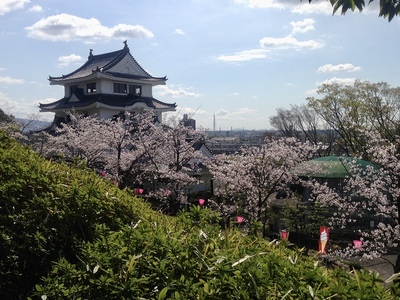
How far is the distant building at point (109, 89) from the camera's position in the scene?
104ft

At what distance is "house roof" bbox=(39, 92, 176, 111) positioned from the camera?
103 feet

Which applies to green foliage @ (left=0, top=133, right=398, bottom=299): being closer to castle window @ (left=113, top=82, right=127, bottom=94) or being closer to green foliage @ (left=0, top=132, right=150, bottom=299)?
green foliage @ (left=0, top=132, right=150, bottom=299)

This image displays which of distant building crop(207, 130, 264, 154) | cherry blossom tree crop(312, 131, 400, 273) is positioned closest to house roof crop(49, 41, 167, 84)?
distant building crop(207, 130, 264, 154)

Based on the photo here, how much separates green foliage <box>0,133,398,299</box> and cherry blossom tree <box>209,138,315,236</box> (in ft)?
44.6

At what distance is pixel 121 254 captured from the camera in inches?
73.8

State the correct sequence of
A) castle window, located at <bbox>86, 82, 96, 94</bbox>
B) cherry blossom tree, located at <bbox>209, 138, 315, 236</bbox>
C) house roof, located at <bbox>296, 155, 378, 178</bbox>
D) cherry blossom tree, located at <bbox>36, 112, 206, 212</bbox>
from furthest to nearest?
castle window, located at <bbox>86, 82, 96, 94</bbox>, cherry blossom tree, located at <bbox>36, 112, 206, 212</bbox>, house roof, located at <bbox>296, 155, 378, 178</bbox>, cherry blossom tree, located at <bbox>209, 138, 315, 236</bbox>

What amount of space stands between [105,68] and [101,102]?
11.0ft

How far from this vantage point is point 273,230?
20.1 meters

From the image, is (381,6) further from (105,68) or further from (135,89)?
(135,89)

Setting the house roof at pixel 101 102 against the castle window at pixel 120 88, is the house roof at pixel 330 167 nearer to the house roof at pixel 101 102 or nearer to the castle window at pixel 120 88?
the house roof at pixel 101 102

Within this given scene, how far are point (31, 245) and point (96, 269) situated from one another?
0.75 metres

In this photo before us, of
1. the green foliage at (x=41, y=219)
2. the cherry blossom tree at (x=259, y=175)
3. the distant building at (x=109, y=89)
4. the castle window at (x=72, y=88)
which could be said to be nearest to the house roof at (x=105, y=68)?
the distant building at (x=109, y=89)

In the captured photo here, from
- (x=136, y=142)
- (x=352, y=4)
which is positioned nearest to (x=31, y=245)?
(x=352, y=4)

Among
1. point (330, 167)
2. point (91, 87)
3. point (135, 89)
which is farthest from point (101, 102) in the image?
point (330, 167)
